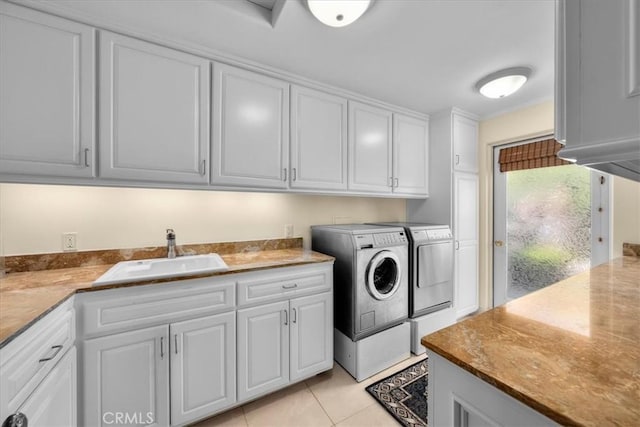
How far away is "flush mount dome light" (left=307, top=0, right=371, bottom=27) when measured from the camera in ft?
3.93

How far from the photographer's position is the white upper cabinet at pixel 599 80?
1.22ft

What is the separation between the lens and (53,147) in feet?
4.37

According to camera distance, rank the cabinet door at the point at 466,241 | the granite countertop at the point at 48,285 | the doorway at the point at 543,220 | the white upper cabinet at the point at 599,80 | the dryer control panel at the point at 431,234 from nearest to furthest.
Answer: the white upper cabinet at the point at 599,80 < the granite countertop at the point at 48,285 < the doorway at the point at 543,220 < the dryer control panel at the point at 431,234 < the cabinet door at the point at 466,241

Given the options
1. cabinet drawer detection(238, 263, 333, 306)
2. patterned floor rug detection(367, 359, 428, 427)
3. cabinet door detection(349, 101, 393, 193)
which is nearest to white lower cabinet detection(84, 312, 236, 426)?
cabinet drawer detection(238, 263, 333, 306)

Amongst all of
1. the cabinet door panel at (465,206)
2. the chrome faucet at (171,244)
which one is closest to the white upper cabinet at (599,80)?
the chrome faucet at (171,244)

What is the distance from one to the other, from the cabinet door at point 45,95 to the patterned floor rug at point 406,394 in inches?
90.0

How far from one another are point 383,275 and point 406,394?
854mm

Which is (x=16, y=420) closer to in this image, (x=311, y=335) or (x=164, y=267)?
(x=164, y=267)

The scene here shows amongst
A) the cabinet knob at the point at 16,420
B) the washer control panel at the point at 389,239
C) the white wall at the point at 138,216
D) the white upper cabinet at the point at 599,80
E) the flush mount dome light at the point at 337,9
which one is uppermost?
the flush mount dome light at the point at 337,9

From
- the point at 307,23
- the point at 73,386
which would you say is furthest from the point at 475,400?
the point at 307,23

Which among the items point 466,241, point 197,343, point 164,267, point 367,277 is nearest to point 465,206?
point 466,241

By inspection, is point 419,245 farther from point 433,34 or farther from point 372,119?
point 433,34

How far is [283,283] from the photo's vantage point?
1.70 metres

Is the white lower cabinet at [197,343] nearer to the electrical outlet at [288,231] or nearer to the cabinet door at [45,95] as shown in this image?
the electrical outlet at [288,231]
